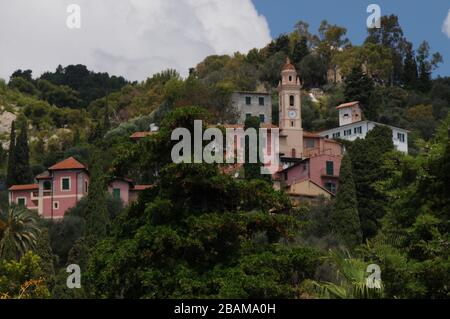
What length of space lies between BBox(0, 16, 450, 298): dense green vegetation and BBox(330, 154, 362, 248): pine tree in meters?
0.09

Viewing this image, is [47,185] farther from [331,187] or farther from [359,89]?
[359,89]

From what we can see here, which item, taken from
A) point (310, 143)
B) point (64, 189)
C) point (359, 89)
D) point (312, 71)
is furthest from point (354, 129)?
point (312, 71)

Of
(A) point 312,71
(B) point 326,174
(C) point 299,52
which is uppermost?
(C) point 299,52

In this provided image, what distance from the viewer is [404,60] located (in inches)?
4560

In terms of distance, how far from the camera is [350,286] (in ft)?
53.9

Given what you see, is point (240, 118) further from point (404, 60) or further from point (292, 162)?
point (404, 60)

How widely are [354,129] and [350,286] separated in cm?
6585

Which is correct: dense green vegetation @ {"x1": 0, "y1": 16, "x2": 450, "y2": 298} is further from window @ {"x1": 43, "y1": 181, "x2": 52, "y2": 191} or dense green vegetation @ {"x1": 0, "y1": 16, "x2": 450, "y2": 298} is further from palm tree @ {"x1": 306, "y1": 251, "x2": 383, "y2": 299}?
window @ {"x1": 43, "y1": 181, "x2": 52, "y2": 191}

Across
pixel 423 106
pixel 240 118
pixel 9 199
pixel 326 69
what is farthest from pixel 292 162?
pixel 326 69

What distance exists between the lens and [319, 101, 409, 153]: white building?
80188 mm

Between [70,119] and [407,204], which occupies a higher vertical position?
[70,119]

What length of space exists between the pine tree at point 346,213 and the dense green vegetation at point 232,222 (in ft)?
0.31

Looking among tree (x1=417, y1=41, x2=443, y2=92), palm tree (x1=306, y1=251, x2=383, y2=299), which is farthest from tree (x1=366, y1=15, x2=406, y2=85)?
palm tree (x1=306, y1=251, x2=383, y2=299)

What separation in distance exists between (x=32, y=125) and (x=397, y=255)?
100 m
